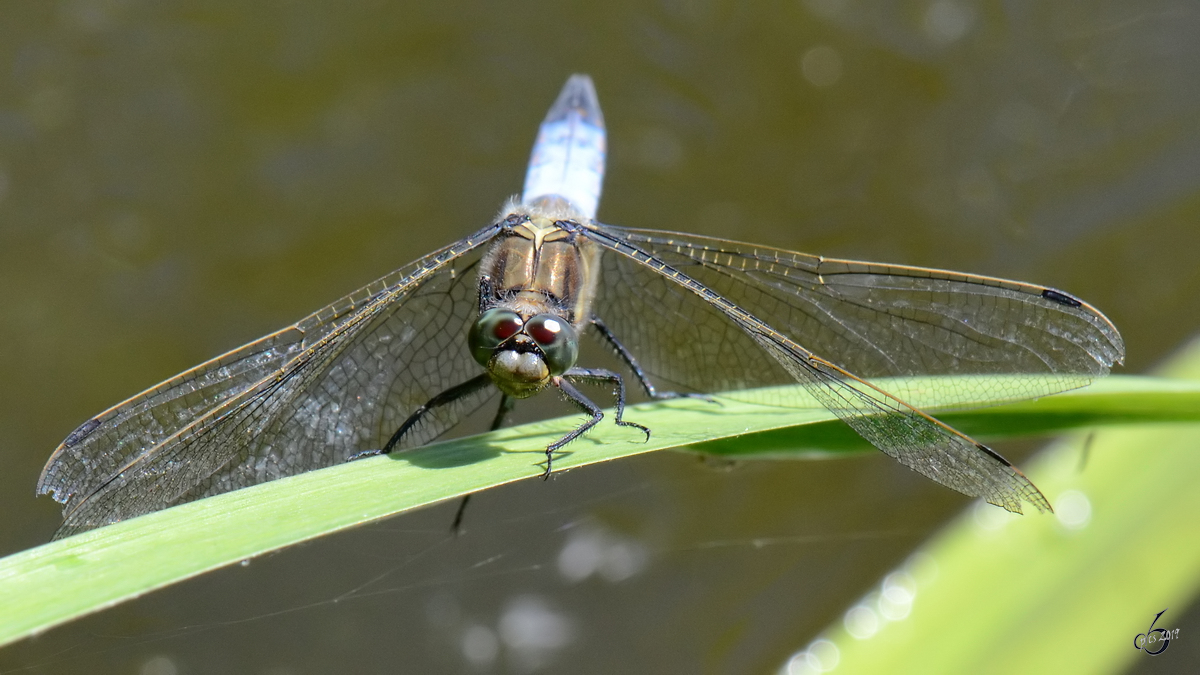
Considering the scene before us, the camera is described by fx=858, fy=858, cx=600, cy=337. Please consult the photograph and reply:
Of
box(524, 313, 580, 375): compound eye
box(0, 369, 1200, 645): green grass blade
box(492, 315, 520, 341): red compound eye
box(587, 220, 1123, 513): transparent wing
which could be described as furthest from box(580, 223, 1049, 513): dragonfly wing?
box(492, 315, 520, 341): red compound eye

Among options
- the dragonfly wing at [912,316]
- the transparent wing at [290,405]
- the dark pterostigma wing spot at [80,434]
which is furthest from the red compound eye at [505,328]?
the dark pterostigma wing spot at [80,434]

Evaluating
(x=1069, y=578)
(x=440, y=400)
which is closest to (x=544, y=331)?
(x=440, y=400)

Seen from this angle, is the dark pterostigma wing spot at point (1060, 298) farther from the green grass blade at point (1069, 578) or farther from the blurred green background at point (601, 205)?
the blurred green background at point (601, 205)

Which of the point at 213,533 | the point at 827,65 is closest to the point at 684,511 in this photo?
the point at 827,65

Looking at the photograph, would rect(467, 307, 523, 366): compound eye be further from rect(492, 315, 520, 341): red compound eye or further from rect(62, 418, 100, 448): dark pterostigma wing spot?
rect(62, 418, 100, 448): dark pterostigma wing spot

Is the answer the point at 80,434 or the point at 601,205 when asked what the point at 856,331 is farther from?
the point at 601,205

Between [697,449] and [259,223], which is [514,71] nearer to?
[259,223]
